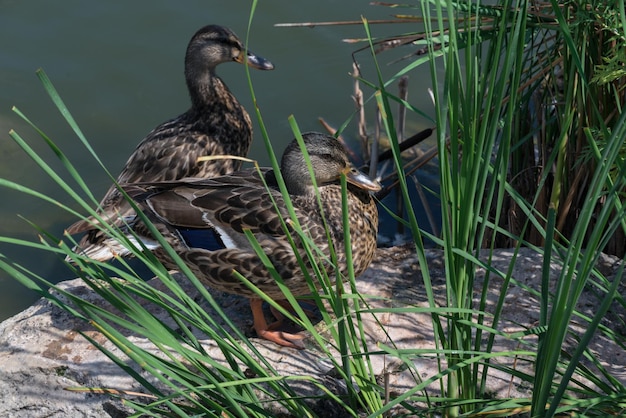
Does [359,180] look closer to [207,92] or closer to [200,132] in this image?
[200,132]

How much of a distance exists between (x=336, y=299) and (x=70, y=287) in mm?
1887

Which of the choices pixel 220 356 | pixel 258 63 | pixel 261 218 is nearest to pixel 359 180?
pixel 261 218

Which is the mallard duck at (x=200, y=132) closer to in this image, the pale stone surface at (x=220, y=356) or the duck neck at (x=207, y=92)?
the duck neck at (x=207, y=92)

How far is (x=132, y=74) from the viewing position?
6.04 meters

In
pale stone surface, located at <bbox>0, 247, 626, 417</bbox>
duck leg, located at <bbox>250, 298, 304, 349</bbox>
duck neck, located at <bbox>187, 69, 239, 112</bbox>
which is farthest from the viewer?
duck neck, located at <bbox>187, 69, 239, 112</bbox>

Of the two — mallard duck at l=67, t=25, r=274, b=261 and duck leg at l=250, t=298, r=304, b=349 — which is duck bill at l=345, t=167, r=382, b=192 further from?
mallard duck at l=67, t=25, r=274, b=261

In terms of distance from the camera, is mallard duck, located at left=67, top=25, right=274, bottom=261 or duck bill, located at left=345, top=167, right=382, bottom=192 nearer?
duck bill, located at left=345, top=167, right=382, bottom=192

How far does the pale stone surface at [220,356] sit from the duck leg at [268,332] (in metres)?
0.03

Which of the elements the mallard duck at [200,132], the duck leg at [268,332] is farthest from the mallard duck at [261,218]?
the mallard duck at [200,132]

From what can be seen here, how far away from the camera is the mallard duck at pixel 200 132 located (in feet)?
14.7

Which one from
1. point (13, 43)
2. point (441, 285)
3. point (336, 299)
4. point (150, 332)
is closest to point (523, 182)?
point (441, 285)

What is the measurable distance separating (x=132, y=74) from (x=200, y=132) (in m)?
1.52

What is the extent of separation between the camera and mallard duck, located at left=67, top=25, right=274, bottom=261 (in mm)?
4488

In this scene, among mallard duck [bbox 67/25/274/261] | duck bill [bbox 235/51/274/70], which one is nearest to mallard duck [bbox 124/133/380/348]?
mallard duck [bbox 67/25/274/261]
